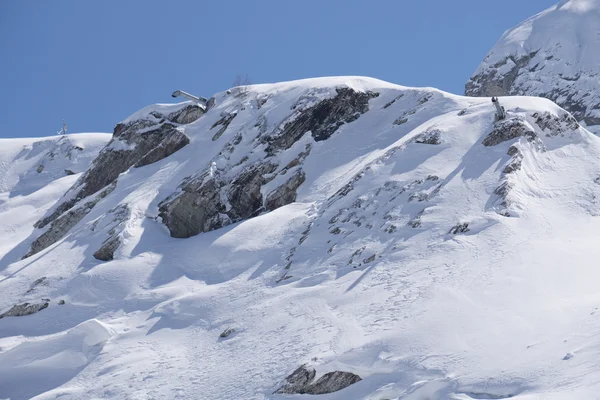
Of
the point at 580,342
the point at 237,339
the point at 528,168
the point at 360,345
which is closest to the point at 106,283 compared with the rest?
the point at 237,339

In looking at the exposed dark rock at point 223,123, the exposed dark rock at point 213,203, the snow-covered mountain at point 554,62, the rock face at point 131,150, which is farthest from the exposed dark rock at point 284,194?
the snow-covered mountain at point 554,62

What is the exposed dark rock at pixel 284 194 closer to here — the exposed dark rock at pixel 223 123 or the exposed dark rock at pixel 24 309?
the exposed dark rock at pixel 223 123

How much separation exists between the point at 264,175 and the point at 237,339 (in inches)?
477

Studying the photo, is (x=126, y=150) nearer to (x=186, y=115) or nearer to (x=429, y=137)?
(x=186, y=115)

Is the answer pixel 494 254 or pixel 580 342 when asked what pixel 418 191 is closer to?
pixel 494 254

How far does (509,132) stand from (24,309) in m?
18.7

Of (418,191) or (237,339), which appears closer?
(237,339)

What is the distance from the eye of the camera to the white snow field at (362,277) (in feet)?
60.5

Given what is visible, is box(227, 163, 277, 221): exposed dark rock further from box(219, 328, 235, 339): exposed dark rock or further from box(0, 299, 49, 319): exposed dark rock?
box(219, 328, 235, 339): exposed dark rock

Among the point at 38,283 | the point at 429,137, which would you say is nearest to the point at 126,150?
the point at 38,283

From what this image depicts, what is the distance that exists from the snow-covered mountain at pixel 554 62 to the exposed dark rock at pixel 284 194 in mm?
41395

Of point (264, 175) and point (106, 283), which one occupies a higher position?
point (264, 175)

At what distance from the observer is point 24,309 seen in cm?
2844

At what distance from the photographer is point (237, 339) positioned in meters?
22.9
